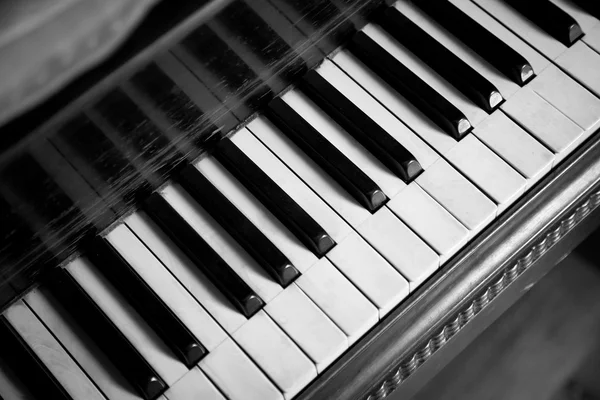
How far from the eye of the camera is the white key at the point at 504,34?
4.84ft

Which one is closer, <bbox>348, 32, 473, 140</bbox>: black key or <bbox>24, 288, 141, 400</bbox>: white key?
<bbox>24, 288, 141, 400</bbox>: white key

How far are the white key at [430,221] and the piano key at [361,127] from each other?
0.04m

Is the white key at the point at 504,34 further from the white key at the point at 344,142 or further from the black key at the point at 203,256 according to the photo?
the black key at the point at 203,256

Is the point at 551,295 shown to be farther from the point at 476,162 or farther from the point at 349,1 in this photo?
the point at 349,1

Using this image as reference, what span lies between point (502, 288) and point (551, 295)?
1.30ft

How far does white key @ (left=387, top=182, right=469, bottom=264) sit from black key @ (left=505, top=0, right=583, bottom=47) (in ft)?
1.48

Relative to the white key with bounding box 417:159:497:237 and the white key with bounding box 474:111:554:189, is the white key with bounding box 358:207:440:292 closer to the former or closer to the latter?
the white key with bounding box 417:159:497:237

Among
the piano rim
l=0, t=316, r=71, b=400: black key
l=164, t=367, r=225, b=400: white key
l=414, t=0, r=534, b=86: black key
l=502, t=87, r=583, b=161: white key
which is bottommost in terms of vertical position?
the piano rim

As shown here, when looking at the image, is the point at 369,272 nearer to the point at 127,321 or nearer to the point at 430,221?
the point at 430,221

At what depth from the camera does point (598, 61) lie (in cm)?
147

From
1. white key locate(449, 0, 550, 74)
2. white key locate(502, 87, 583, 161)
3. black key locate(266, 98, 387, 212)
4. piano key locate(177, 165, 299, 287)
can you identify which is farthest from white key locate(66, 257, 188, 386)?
white key locate(449, 0, 550, 74)

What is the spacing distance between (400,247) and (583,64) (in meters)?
0.54

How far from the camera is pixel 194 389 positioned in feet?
4.13

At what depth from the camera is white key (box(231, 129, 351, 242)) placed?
1.35 meters
